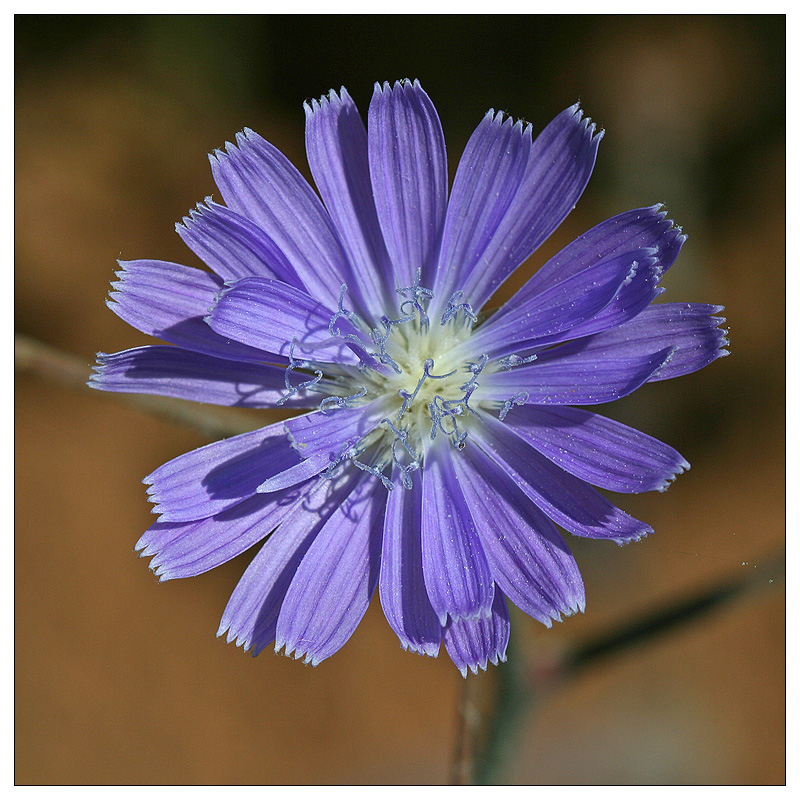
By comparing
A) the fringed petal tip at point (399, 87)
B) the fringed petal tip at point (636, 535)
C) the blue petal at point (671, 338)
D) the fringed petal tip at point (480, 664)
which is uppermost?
the fringed petal tip at point (399, 87)

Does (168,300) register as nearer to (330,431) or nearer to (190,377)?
(190,377)

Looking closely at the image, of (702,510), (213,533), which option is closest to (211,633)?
(213,533)

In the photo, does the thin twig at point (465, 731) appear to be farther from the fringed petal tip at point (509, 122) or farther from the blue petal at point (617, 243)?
the fringed petal tip at point (509, 122)

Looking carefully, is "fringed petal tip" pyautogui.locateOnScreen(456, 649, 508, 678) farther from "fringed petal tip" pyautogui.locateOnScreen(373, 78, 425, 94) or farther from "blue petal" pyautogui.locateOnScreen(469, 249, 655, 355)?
"fringed petal tip" pyautogui.locateOnScreen(373, 78, 425, 94)

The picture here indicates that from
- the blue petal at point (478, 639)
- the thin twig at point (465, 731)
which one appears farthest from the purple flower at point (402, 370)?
the thin twig at point (465, 731)

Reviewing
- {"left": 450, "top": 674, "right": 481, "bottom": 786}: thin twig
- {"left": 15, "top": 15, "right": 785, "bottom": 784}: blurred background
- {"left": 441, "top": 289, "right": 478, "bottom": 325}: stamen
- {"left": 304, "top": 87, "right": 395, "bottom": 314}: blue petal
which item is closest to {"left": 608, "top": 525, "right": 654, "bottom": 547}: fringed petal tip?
{"left": 450, "top": 674, "right": 481, "bottom": 786}: thin twig

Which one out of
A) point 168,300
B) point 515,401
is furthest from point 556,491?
point 168,300

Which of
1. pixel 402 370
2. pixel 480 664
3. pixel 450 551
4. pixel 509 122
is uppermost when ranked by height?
pixel 509 122
